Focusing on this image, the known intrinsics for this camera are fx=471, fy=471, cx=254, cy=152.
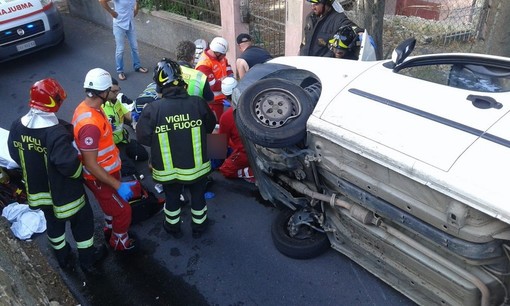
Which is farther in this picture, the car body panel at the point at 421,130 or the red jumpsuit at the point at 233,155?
the red jumpsuit at the point at 233,155

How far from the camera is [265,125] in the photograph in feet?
11.5

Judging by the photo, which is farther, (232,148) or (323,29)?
(323,29)

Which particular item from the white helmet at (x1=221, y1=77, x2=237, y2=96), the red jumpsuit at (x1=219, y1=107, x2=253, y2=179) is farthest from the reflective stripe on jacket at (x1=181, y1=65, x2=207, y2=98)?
the red jumpsuit at (x1=219, y1=107, x2=253, y2=179)

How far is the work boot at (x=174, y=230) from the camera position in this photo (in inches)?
175

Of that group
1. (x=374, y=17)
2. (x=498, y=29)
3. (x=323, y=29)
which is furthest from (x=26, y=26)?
(x=498, y=29)

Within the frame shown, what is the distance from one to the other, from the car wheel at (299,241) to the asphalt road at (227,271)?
0.08 m

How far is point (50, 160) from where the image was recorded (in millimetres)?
3561

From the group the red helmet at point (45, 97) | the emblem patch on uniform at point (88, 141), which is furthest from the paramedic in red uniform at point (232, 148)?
the red helmet at point (45, 97)

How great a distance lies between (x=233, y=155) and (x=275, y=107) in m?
1.73

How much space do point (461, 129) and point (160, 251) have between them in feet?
9.50

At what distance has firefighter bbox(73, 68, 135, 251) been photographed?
3.66m

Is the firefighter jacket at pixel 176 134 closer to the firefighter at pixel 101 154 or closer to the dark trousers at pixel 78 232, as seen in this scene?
the firefighter at pixel 101 154

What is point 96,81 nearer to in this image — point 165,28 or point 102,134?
point 102,134

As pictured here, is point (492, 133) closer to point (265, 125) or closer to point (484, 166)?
point (484, 166)
